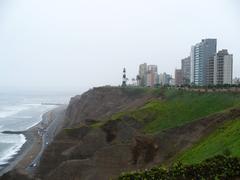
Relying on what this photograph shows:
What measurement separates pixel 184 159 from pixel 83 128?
82.8 feet

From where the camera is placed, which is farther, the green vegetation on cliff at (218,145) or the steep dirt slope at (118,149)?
the steep dirt slope at (118,149)

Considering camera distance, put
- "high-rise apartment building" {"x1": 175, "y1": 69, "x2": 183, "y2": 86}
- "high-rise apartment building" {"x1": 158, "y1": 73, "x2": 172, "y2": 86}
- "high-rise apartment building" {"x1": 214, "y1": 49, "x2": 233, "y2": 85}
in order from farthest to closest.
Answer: "high-rise apartment building" {"x1": 158, "y1": 73, "x2": 172, "y2": 86}, "high-rise apartment building" {"x1": 175, "y1": 69, "x2": 183, "y2": 86}, "high-rise apartment building" {"x1": 214, "y1": 49, "x2": 233, "y2": 85}

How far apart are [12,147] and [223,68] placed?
198 ft

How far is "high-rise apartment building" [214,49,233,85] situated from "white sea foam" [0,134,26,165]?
179ft

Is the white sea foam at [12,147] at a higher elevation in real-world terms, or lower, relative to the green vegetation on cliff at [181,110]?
lower

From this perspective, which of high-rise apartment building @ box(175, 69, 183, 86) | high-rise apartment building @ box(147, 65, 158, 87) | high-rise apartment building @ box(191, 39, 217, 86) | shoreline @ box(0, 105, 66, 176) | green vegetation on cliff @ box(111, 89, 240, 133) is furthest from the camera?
high-rise apartment building @ box(147, 65, 158, 87)

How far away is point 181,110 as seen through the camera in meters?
57.0

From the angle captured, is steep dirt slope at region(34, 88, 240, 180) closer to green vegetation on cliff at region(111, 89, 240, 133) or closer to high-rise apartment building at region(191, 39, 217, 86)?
green vegetation on cliff at region(111, 89, 240, 133)

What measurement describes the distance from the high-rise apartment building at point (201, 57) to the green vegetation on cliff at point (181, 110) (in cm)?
6841

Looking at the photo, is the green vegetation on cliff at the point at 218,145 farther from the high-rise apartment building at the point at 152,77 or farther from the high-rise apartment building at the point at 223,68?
the high-rise apartment building at the point at 152,77

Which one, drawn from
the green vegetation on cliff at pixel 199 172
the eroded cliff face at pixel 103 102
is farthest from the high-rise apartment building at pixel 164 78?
the green vegetation on cliff at pixel 199 172

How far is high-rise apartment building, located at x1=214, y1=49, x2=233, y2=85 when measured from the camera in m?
106

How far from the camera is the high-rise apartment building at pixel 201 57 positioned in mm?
131125

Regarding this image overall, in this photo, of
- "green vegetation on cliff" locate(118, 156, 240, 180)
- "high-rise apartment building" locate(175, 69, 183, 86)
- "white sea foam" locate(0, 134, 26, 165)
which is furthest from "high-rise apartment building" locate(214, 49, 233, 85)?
"green vegetation on cliff" locate(118, 156, 240, 180)
